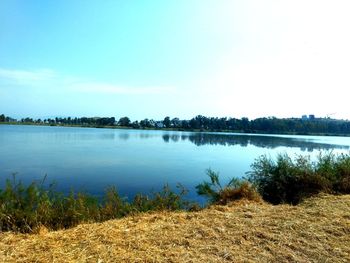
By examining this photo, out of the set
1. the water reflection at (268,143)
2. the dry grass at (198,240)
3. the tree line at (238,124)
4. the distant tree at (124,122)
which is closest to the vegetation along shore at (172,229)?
the dry grass at (198,240)

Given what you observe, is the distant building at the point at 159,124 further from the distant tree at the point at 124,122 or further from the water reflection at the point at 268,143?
the water reflection at the point at 268,143

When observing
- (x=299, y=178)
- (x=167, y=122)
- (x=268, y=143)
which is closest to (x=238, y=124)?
(x=167, y=122)

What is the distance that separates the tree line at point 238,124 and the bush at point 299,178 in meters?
96.1

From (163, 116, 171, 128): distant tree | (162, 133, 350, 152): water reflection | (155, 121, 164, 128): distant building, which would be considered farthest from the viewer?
(155, 121, 164, 128): distant building

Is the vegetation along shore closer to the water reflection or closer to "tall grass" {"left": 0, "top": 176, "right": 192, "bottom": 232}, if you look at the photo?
"tall grass" {"left": 0, "top": 176, "right": 192, "bottom": 232}

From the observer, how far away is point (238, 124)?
109 metres

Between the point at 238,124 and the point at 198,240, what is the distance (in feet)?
349

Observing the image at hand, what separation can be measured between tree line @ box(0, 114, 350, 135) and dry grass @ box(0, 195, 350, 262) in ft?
331

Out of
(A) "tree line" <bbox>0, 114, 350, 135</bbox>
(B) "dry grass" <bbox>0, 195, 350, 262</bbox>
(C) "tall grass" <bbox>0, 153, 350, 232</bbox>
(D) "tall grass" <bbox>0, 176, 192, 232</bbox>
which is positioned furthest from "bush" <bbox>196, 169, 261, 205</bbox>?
(A) "tree line" <bbox>0, 114, 350, 135</bbox>

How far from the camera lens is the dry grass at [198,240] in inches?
150

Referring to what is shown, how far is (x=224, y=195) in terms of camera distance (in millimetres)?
7695

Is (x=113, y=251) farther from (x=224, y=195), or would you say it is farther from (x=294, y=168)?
(x=294, y=168)

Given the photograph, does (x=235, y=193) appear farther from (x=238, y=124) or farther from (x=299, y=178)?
(x=238, y=124)

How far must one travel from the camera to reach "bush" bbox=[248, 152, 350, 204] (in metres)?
8.45
